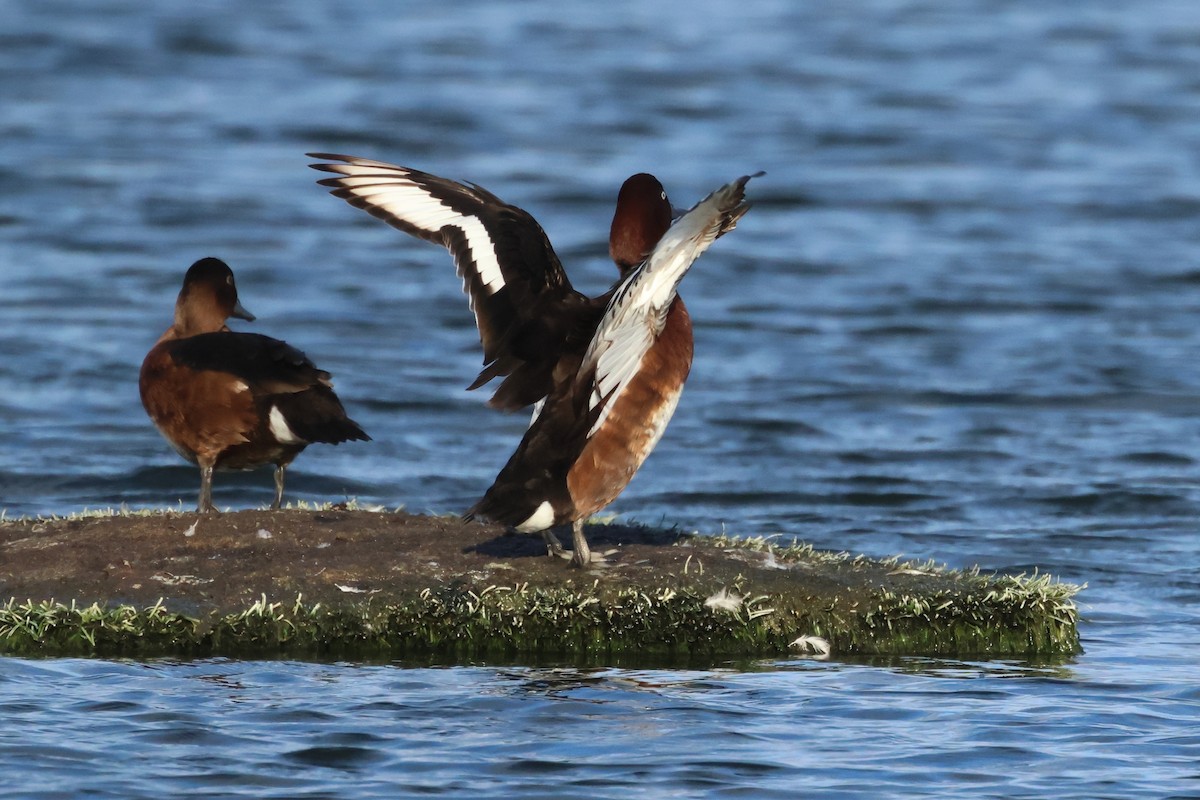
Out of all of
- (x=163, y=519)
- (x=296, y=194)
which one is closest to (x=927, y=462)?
(x=163, y=519)

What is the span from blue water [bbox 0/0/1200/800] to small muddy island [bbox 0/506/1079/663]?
0.83 ft

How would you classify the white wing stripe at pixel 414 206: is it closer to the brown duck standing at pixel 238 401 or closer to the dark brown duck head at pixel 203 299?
the brown duck standing at pixel 238 401

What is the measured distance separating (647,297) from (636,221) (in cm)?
95

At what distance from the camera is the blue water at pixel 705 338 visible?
6.48 m

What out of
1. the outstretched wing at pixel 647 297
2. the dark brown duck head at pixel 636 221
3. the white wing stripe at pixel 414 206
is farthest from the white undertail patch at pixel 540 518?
the white wing stripe at pixel 414 206

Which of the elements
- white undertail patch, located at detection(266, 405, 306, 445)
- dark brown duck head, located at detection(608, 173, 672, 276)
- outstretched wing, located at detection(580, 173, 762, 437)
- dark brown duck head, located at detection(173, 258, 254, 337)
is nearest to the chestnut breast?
outstretched wing, located at detection(580, 173, 762, 437)

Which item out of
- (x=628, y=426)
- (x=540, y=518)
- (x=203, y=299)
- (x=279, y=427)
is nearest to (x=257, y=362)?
(x=279, y=427)

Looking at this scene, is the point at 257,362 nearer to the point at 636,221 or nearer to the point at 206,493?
the point at 206,493

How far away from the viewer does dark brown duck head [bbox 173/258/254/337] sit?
9891 millimetres

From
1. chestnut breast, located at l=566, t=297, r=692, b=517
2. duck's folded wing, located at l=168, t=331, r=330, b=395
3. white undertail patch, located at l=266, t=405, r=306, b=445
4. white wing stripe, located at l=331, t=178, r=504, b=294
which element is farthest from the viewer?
white undertail patch, located at l=266, t=405, r=306, b=445

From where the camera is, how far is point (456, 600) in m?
7.54

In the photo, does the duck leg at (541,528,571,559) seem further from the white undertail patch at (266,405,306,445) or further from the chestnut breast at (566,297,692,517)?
the white undertail patch at (266,405,306,445)

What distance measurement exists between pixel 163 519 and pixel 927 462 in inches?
271

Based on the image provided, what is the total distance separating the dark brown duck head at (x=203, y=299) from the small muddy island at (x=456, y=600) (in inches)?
71.6
